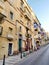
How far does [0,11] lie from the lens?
19.8m

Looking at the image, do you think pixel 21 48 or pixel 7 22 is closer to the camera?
pixel 7 22

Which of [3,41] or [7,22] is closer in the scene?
[3,41]

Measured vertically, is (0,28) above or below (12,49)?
above

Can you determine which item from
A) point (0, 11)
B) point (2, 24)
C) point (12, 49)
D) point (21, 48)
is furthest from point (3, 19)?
point (21, 48)

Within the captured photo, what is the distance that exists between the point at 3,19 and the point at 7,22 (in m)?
2.36

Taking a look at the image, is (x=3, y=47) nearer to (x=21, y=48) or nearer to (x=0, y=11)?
(x=0, y=11)

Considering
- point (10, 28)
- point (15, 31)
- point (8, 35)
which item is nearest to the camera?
point (8, 35)

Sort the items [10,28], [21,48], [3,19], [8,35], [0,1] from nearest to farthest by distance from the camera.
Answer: [0,1], [3,19], [8,35], [10,28], [21,48]

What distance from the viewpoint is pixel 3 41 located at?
22344 mm

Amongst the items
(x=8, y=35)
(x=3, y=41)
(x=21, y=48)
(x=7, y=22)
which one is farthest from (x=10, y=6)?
(x=21, y=48)

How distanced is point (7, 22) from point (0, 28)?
358 centimetres

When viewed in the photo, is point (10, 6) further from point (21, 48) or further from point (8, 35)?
point (21, 48)

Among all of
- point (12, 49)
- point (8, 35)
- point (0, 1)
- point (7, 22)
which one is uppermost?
point (0, 1)

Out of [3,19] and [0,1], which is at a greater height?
[0,1]
